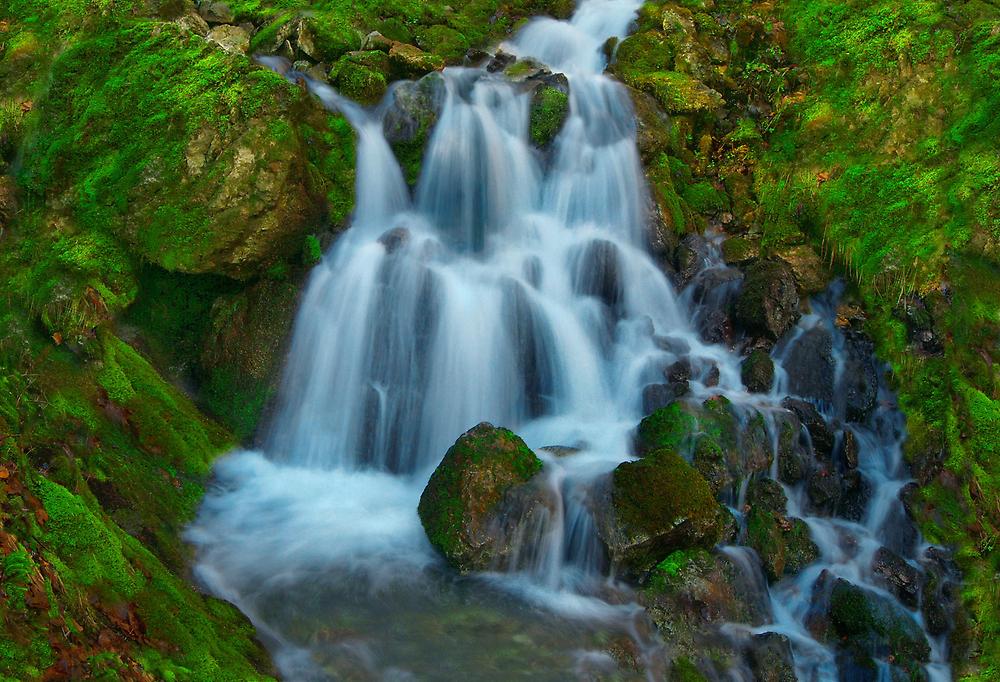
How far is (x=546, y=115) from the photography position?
Result: 13.1m

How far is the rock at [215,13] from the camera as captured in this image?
14.0 meters

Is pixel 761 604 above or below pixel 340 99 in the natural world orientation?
below

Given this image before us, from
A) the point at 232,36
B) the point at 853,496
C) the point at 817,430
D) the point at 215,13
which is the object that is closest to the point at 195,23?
the point at 232,36

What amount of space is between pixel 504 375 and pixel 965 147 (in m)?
8.45

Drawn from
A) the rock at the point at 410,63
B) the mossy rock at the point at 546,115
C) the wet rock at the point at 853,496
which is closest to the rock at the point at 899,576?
the wet rock at the point at 853,496

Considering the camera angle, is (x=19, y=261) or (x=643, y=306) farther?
(x=643, y=306)

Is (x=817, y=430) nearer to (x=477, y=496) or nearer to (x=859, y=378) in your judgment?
(x=859, y=378)

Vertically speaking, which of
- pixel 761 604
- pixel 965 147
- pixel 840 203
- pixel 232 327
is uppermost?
pixel 965 147

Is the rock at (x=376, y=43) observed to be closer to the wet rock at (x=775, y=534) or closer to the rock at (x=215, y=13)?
the rock at (x=215, y=13)

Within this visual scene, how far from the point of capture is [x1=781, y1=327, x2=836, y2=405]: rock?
10328 millimetres

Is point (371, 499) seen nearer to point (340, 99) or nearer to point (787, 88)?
point (340, 99)

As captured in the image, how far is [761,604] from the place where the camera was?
24.7 feet

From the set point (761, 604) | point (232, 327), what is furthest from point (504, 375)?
point (761, 604)

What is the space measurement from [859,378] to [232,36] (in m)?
12.8
